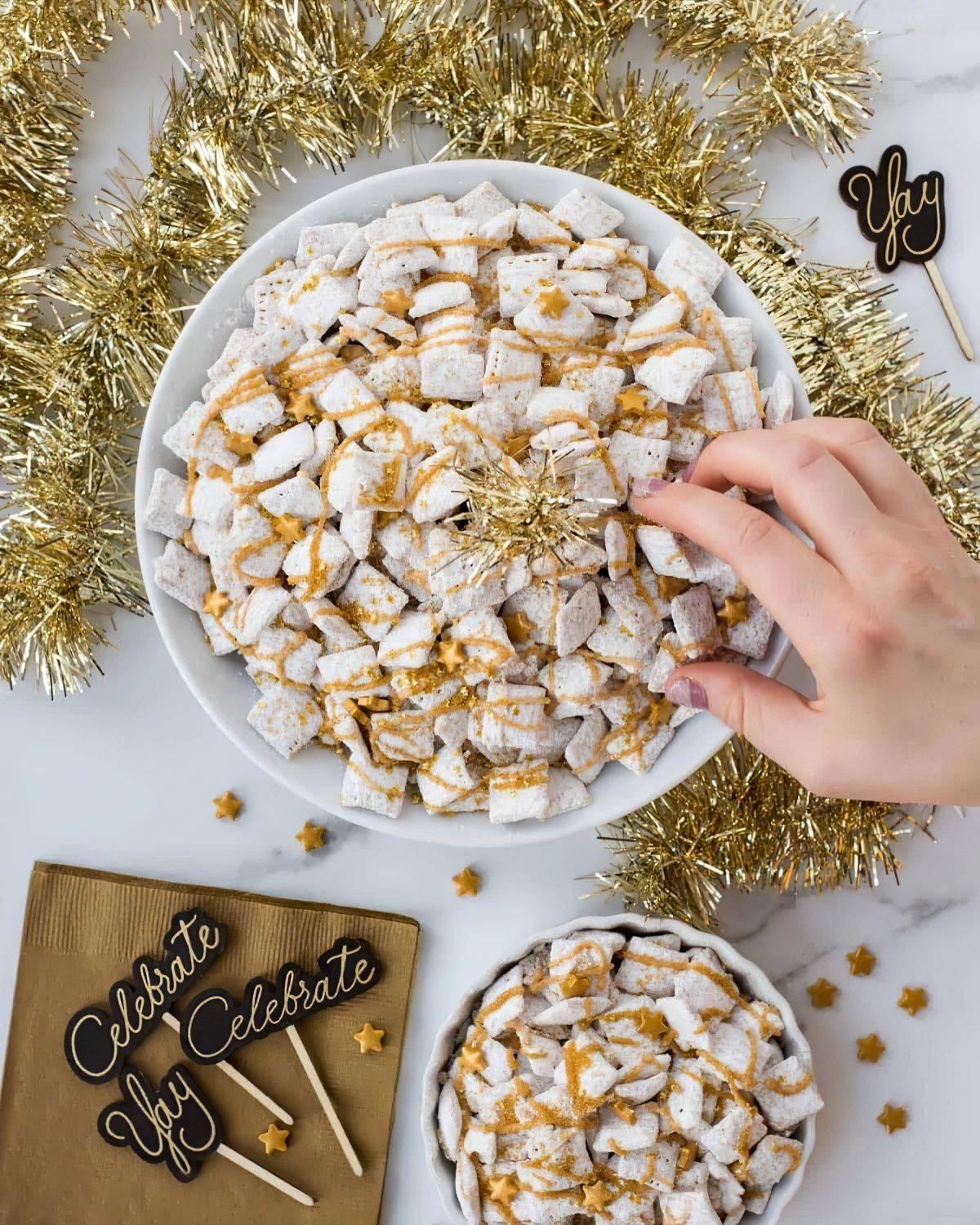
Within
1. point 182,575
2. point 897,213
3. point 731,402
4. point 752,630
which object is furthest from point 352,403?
point 897,213

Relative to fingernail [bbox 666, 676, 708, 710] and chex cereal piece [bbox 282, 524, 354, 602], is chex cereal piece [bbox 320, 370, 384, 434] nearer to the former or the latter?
chex cereal piece [bbox 282, 524, 354, 602]

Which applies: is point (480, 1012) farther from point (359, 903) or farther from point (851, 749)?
point (851, 749)

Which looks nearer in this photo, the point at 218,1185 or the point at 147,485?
the point at 147,485

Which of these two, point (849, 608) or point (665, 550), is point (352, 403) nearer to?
point (665, 550)

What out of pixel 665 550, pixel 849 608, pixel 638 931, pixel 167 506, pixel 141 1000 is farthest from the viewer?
pixel 141 1000

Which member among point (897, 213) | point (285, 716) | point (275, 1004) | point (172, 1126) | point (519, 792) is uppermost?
point (897, 213)

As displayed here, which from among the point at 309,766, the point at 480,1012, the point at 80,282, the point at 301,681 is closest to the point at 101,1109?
the point at 480,1012

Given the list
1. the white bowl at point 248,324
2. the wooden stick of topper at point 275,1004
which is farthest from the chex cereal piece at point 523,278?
the wooden stick of topper at point 275,1004

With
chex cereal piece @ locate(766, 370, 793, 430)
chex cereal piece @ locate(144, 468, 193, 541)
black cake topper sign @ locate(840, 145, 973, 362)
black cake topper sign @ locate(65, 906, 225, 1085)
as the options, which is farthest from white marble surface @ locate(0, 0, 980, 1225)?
black cake topper sign @ locate(840, 145, 973, 362)
